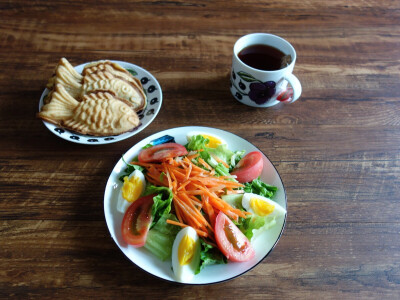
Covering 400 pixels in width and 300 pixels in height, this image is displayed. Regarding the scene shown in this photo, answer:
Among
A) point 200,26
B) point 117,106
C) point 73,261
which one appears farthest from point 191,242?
point 200,26

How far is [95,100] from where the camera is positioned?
1.43m

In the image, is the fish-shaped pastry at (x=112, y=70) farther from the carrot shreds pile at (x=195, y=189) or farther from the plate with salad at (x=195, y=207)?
the carrot shreds pile at (x=195, y=189)

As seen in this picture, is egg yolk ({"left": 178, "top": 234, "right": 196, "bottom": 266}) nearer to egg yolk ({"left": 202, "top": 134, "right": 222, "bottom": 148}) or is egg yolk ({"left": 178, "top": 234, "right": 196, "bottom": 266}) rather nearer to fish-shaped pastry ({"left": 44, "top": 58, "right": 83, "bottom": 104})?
egg yolk ({"left": 202, "top": 134, "right": 222, "bottom": 148})

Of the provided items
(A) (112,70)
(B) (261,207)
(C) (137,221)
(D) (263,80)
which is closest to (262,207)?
(B) (261,207)

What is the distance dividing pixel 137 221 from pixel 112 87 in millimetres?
Answer: 654

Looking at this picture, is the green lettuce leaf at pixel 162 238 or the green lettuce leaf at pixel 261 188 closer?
the green lettuce leaf at pixel 162 238

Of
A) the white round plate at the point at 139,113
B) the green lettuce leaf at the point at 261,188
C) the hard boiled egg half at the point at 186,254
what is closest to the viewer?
the hard boiled egg half at the point at 186,254

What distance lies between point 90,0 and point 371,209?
6.35ft

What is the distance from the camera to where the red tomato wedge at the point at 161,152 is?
1271 millimetres

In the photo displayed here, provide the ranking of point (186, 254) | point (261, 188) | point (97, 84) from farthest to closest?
point (97, 84)
point (261, 188)
point (186, 254)

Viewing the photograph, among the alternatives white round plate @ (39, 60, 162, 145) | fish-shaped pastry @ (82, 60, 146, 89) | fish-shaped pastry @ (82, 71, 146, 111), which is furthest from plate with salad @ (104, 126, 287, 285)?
fish-shaped pastry @ (82, 60, 146, 89)

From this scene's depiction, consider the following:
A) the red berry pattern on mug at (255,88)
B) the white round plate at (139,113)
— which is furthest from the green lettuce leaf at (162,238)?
the red berry pattern on mug at (255,88)

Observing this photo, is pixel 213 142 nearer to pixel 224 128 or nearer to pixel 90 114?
pixel 224 128

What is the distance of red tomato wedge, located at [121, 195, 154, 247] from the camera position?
107cm
